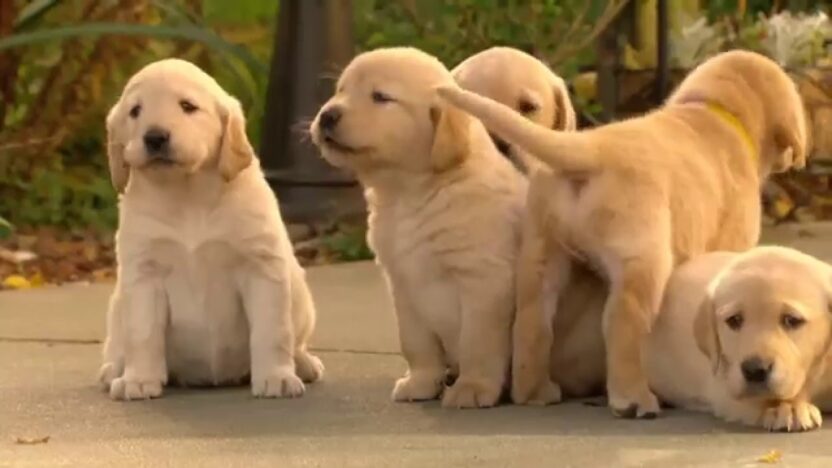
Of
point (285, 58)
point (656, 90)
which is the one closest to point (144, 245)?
point (285, 58)

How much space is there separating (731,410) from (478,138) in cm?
77

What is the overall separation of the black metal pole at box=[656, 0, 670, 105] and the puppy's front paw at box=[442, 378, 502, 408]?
13.8 feet

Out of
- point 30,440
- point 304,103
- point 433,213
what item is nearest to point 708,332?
point 433,213

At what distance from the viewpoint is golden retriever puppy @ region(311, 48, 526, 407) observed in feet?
11.1

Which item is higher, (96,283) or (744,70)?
(744,70)

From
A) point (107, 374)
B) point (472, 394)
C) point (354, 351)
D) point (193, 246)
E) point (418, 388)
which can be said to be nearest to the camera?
point (472, 394)

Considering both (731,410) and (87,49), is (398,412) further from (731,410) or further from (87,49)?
(87,49)

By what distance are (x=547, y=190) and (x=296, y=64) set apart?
3.34 m

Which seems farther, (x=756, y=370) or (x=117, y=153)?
(x=117, y=153)

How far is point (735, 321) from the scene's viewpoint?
3.05 metres

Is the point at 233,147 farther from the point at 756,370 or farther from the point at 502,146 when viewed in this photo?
the point at 756,370

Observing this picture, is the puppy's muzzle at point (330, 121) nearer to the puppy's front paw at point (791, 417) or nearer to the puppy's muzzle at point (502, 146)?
the puppy's muzzle at point (502, 146)

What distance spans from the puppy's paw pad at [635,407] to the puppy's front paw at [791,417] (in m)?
0.21

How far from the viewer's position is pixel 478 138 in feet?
11.6
